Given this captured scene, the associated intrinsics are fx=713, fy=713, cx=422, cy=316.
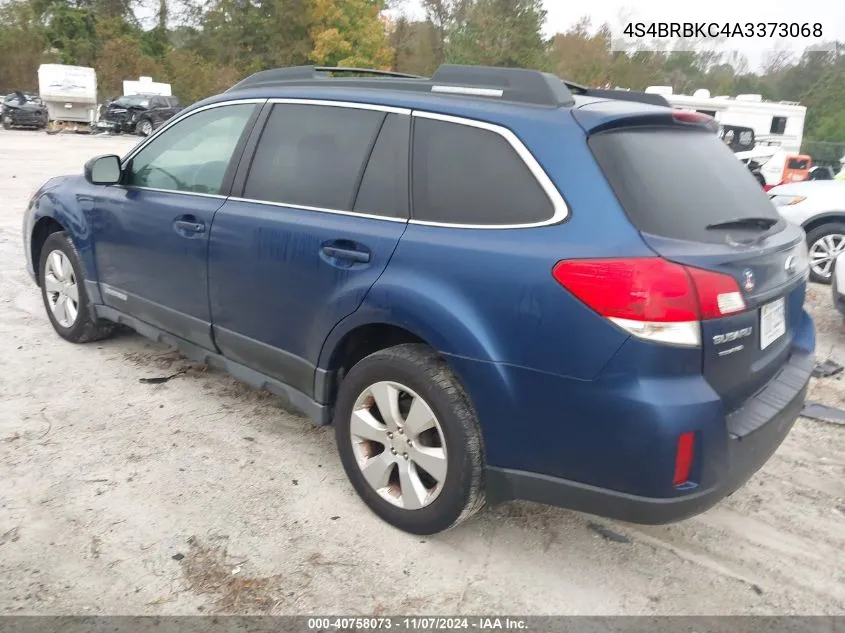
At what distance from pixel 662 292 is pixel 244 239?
6.64 ft

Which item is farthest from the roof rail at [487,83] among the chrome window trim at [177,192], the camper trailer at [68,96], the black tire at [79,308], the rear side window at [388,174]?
the camper trailer at [68,96]

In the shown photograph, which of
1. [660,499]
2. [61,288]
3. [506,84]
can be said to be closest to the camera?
[660,499]

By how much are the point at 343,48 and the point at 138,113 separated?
885 inches

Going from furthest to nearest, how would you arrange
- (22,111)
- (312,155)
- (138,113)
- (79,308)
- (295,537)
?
(22,111) → (138,113) → (79,308) → (312,155) → (295,537)

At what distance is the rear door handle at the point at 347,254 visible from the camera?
2916 mm

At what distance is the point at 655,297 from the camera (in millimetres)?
2260

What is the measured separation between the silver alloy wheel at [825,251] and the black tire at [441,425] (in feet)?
20.7

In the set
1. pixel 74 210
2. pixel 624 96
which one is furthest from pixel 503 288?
pixel 74 210

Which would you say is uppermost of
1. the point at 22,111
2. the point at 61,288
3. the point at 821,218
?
the point at 22,111

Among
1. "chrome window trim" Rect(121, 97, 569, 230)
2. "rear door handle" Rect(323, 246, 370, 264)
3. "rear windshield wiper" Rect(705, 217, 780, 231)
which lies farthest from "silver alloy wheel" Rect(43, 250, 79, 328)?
"rear windshield wiper" Rect(705, 217, 780, 231)

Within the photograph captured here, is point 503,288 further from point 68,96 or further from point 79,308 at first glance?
point 68,96

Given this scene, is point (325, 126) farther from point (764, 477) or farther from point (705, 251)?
point (764, 477)

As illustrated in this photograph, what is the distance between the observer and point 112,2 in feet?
170

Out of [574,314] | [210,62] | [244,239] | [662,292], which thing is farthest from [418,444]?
[210,62]
